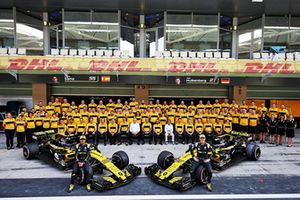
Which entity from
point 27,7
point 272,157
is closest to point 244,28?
point 272,157

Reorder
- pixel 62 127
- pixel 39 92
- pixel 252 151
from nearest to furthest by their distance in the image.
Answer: pixel 252 151
pixel 62 127
pixel 39 92

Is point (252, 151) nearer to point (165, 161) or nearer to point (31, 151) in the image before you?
point (165, 161)

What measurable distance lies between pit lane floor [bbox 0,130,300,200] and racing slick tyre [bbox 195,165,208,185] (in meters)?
0.24

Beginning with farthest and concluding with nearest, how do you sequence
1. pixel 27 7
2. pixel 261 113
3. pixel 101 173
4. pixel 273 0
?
pixel 27 7, pixel 273 0, pixel 261 113, pixel 101 173

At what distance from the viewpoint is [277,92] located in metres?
19.1

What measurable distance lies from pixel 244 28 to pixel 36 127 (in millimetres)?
16715

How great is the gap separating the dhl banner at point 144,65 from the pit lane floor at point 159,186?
6425 millimetres

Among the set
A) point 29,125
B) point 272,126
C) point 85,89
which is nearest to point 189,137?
point 272,126

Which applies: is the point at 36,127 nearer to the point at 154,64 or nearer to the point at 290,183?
the point at 154,64

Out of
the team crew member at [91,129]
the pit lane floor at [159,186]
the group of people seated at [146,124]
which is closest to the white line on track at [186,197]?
the pit lane floor at [159,186]

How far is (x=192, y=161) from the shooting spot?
28.9 feet

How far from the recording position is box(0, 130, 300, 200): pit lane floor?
751 centimetres

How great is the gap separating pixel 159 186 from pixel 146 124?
5.45 m

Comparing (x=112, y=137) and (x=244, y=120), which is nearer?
(x=112, y=137)
